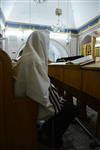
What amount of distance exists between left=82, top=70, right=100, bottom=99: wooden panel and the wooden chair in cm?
51

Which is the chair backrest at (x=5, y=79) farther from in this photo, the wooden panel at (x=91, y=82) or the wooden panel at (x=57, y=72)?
the wooden panel at (x=57, y=72)

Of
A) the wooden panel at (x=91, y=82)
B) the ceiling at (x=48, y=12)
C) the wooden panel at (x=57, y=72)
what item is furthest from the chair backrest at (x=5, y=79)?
the ceiling at (x=48, y=12)

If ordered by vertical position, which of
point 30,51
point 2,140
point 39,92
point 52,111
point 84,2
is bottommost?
point 2,140

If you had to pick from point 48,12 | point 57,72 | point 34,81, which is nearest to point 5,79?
point 34,81

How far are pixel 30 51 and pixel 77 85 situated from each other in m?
0.66

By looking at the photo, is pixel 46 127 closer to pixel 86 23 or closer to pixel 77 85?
pixel 77 85

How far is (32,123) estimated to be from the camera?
1.48 m

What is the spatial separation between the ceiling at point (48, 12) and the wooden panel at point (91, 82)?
20.9 ft

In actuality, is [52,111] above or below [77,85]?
below

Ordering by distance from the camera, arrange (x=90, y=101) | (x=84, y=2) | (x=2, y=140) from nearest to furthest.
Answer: (x=2, y=140) < (x=90, y=101) < (x=84, y=2)

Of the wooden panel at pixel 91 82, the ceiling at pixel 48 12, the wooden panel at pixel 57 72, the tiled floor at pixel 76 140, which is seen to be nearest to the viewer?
the wooden panel at pixel 91 82

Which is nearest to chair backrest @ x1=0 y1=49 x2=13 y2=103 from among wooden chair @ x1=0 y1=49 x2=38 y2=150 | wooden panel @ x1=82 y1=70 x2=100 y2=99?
wooden chair @ x1=0 y1=49 x2=38 y2=150

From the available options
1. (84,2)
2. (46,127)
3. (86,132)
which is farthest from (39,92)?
(84,2)

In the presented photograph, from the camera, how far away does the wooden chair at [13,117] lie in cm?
140
